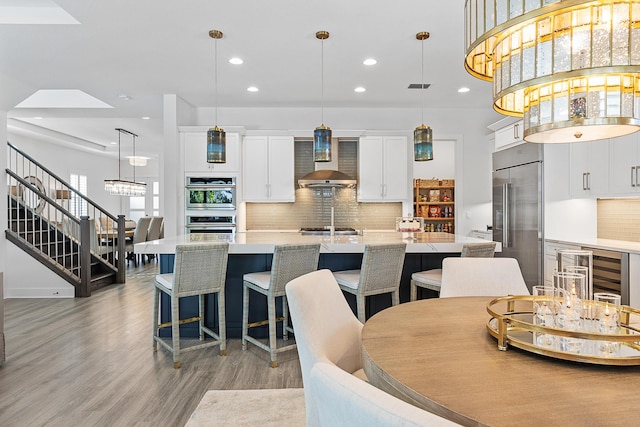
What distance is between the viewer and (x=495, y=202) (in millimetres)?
5488

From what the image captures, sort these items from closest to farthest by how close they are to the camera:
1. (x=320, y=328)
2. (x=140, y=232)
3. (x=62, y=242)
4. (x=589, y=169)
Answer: (x=320, y=328), (x=589, y=169), (x=62, y=242), (x=140, y=232)

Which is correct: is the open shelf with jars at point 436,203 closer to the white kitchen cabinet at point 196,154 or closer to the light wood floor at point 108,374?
the white kitchen cabinet at point 196,154

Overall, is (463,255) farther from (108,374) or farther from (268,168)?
(268,168)

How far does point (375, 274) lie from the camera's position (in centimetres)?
307

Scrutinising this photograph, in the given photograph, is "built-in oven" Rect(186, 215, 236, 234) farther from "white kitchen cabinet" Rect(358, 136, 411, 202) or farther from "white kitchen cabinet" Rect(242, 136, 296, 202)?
"white kitchen cabinet" Rect(358, 136, 411, 202)

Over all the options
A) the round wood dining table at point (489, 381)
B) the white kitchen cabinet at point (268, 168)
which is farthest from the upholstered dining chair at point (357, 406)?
the white kitchen cabinet at point (268, 168)

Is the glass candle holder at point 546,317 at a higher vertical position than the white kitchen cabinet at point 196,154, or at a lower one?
lower

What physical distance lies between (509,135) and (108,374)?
4893 millimetres

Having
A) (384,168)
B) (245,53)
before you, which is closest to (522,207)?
(384,168)

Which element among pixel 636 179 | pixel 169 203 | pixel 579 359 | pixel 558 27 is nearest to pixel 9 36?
pixel 169 203

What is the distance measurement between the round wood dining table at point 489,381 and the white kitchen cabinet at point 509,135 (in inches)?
158

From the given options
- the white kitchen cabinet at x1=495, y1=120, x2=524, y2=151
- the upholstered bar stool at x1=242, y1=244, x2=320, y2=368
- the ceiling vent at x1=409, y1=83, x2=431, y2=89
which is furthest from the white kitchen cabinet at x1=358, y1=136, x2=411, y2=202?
the upholstered bar stool at x1=242, y1=244, x2=320, y2=368

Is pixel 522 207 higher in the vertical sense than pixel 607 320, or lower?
higher

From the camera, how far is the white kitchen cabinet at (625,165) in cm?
360
